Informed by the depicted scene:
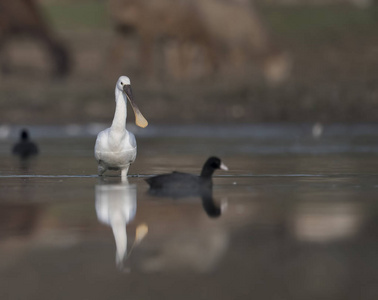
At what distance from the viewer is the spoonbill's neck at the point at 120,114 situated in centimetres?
1399

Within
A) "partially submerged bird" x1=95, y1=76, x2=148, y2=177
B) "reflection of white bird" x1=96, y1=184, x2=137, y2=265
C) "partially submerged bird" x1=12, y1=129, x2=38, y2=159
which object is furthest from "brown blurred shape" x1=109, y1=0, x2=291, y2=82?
"reflection of white bird" x1=96, y1=184, x2=137, y2=265

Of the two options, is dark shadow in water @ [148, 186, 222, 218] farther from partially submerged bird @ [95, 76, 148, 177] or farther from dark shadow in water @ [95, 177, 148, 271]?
partially submerged bird @ [95, 76, 148, 177]

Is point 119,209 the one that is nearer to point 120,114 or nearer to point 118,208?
point 118,208

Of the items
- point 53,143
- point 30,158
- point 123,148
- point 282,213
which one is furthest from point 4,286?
point 53,143

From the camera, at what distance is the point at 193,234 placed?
884 cm

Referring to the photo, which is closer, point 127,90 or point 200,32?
point 127,90

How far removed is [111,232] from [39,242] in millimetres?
715

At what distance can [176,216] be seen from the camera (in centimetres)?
1005

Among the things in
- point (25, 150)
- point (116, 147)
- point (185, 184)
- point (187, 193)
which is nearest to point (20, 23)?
point (25, 150)

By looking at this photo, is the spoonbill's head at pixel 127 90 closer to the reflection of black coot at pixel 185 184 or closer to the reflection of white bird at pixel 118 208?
the reflection of white bird at pixel 118 208

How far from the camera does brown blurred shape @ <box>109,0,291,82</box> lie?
40.8 m

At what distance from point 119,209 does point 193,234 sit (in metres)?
1.90

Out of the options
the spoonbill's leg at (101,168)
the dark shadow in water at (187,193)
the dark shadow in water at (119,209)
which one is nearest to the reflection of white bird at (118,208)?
the dark shadow in water at (119,209)

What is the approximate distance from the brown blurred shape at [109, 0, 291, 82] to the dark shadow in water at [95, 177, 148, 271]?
2695cm
